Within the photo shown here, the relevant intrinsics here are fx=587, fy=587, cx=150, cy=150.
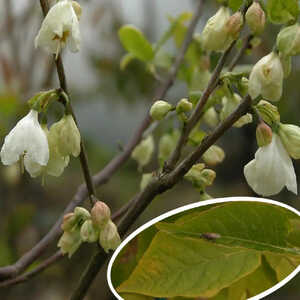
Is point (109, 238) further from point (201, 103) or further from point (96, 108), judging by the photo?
point (96, 108)

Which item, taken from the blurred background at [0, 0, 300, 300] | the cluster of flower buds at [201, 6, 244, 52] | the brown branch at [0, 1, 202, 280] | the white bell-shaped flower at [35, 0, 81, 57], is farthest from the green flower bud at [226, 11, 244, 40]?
the blurred background at [0, 0, 300, 300]

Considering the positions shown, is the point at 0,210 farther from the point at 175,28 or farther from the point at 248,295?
the point at 248,295

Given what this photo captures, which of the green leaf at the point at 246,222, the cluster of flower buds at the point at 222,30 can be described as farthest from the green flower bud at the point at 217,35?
the green leaf at the point at 246,222

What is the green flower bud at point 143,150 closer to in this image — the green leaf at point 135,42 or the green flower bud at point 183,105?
the green leaf at point 135,42

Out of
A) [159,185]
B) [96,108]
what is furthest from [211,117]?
[96,108]

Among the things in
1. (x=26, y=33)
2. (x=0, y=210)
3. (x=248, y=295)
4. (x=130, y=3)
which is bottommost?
(x=0, y=210)

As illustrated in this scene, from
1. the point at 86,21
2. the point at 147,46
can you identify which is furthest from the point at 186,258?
the point at 86,21
